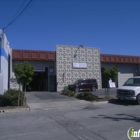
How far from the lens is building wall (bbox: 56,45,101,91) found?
29266 mm

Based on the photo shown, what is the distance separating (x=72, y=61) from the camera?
3012 centimetres

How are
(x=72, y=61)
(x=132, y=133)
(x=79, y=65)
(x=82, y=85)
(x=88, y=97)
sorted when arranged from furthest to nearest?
(x=79, y=65), (x=72, y=61), (x=82, y=85), (x=88, y=97), (x=132, y=133)

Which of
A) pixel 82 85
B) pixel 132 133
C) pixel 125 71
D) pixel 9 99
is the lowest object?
pixel 132 133

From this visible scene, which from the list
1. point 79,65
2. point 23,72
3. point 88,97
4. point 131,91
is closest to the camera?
point 23,72

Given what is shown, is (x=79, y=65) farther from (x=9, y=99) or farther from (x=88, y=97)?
(x=9, y=99)

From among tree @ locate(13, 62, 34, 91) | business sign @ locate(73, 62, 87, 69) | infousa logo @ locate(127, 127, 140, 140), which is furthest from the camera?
business sign @ locate(73, 62, 87, 69)

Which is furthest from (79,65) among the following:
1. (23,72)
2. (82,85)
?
(23,72)

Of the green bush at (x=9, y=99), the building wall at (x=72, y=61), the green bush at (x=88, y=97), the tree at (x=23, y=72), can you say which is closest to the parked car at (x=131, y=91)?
the green bush at (x=88, y=97)

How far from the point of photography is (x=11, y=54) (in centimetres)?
2688

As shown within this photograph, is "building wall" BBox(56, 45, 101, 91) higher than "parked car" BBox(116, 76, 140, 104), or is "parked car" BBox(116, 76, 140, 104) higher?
"building wall" BBox(56, 45, 101, 91)

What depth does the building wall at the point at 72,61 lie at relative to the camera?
29266mm

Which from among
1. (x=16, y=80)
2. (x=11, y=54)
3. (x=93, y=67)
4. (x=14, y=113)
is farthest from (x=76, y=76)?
(x=14, y=113)

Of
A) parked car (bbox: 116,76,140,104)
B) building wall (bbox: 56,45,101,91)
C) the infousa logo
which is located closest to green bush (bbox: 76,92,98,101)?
parked car (bbox: 116,76,140,104)

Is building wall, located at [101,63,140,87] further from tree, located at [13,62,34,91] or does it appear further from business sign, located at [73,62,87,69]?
tree, located at [13,62,34,91]
